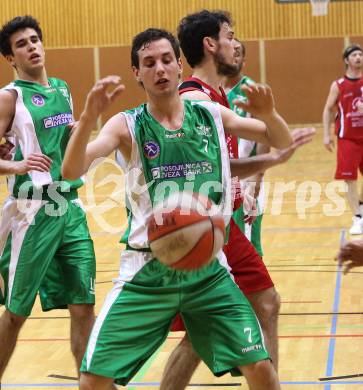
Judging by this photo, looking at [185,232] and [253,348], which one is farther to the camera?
[253,348]

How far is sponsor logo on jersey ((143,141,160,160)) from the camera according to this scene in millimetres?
3895

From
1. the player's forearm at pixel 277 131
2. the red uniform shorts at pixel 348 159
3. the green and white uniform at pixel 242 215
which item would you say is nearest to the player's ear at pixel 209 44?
the green and white uniform at pixel 242 215

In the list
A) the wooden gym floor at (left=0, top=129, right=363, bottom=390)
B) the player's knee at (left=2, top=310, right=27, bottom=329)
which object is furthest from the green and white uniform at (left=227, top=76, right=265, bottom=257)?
the player's knee at (left=2, top=310, right=27, bottom=329)

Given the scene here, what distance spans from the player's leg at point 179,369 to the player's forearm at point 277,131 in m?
1.23

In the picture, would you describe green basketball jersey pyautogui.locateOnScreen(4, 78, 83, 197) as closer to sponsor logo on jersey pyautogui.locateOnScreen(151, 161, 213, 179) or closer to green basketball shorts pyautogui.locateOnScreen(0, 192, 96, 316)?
green basketball shorts pyautogui.locateOnScreen(0, 192, 96, 316)

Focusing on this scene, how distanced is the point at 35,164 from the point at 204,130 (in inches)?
41.1

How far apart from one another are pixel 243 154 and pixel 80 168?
309cm

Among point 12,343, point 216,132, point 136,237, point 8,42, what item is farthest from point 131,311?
point 8,42

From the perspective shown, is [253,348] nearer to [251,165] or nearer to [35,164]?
[251,165]

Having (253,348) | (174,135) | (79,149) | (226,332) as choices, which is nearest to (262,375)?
(253,348)

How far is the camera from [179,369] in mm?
4473

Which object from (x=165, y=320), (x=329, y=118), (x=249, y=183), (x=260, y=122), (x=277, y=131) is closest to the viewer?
(x=165, y=320)

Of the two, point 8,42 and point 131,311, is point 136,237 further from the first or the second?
point 8,42

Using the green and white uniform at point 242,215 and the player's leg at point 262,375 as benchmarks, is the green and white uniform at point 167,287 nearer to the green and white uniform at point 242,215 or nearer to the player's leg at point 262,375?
the player's leg at point 262,375
